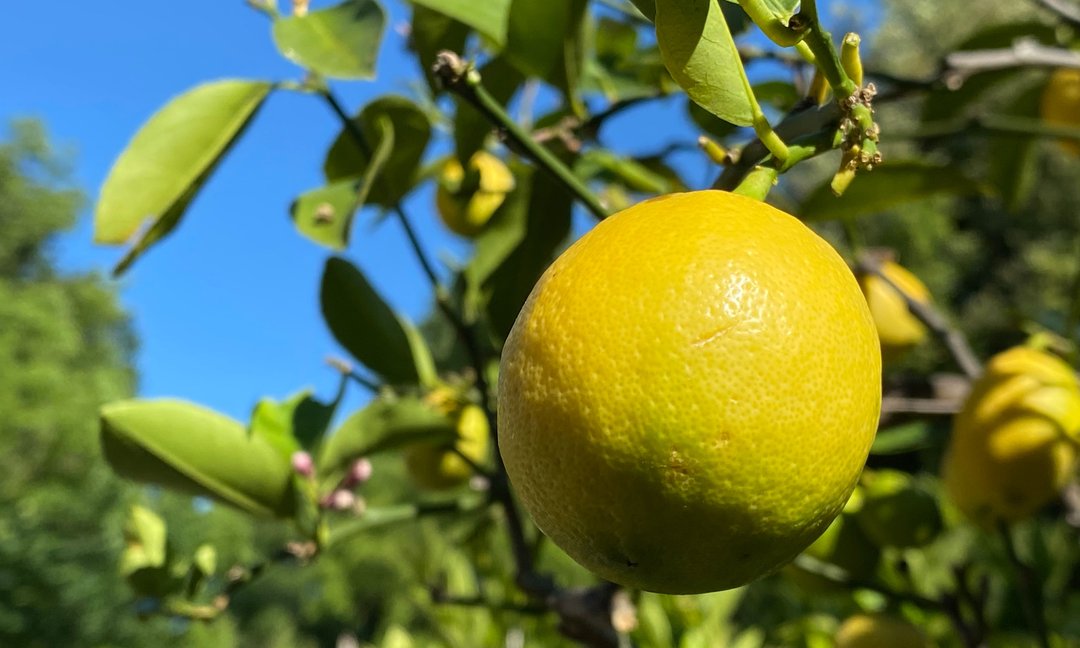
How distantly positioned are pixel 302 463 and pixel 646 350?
0.43 metres

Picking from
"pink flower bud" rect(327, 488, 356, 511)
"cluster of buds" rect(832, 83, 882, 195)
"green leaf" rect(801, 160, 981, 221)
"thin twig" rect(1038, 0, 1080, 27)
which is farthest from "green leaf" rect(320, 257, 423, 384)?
"thin twig" rect(1038, 0, 1080, 27)

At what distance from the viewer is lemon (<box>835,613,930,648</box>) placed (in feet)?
2.22

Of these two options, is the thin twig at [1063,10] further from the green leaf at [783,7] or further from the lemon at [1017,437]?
the green leaf at [783,7]

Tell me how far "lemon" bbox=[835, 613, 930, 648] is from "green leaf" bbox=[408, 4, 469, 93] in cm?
52

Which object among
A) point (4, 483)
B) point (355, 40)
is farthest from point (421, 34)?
point (4, 483)

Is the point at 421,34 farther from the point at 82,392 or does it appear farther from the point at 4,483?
the point at 82,392

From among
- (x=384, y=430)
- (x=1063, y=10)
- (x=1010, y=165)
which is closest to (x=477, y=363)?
(x=384, y=430)

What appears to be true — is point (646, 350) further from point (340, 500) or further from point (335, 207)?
point (340, 500)

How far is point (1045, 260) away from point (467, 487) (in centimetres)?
800

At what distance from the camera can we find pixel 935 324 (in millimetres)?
873

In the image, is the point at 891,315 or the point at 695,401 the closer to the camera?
the point at 695,401

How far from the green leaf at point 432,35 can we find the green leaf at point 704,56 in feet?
1.00

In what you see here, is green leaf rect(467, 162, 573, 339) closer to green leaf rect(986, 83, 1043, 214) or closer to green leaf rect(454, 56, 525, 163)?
green leaf rect(454, 56, 525, 163)

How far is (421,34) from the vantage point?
601 millimetres
